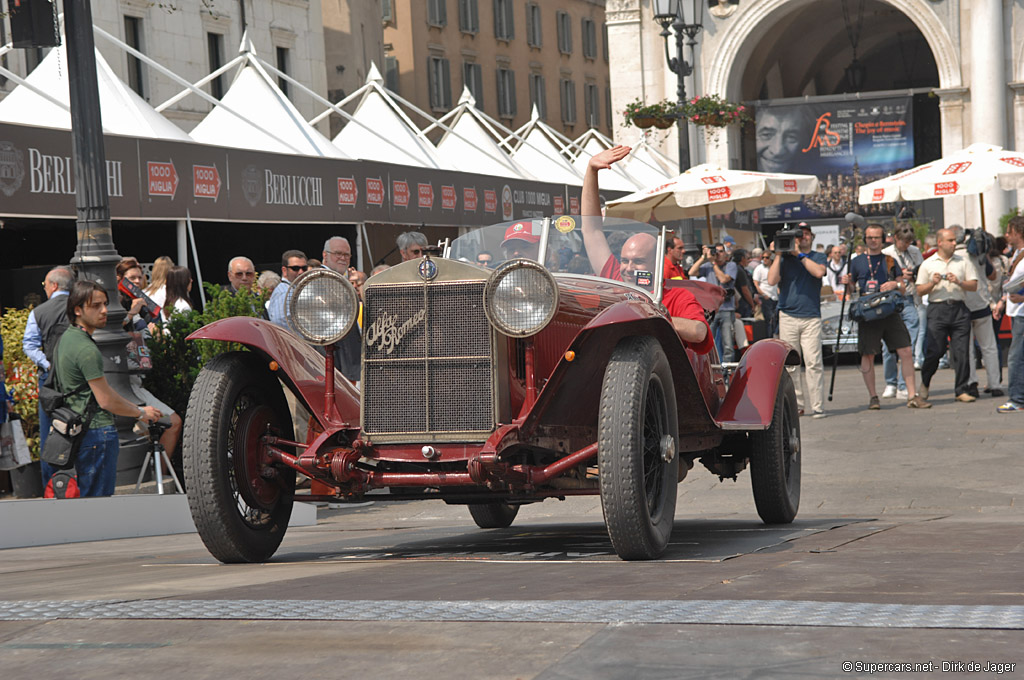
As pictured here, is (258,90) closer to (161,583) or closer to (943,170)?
(943,170)

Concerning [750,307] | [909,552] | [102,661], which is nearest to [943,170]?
[750,307]

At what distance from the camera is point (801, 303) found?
13.5m

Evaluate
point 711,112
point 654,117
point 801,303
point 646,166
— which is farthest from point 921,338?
point 646,166

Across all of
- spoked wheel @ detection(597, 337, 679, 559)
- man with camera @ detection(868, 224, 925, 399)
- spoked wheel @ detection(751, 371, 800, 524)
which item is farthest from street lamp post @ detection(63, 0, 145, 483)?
man with camera @ detection(868, 224, 925, 399)

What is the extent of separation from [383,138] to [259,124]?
3.31 metres

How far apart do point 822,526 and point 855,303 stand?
22.8 ft

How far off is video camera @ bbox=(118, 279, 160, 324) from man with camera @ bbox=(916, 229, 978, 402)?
764 cm

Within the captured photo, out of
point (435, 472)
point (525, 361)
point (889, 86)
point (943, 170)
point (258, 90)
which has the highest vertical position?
point (889, 86)

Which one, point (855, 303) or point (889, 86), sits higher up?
point (889, 86)

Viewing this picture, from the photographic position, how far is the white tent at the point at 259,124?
16578 millimetres

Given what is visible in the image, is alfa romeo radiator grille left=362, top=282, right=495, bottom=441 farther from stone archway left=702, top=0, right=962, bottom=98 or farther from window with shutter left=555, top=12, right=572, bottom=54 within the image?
window with shutter left=555, top=12, right=572, bottom=54

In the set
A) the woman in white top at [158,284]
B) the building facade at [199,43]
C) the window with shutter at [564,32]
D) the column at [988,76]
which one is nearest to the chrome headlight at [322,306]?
the woman in white top at [158,284]

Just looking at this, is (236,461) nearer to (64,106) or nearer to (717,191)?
(64,106)

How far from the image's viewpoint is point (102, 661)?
3453 mm
